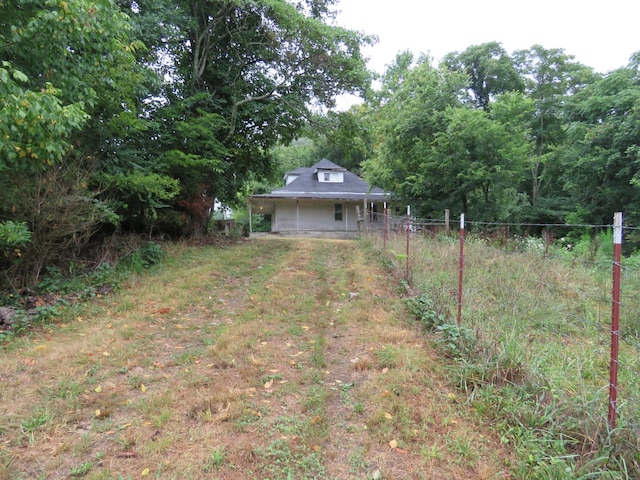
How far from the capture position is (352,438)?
2.57m

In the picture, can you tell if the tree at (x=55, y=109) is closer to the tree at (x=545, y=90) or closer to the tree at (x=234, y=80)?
the tree at (x=234, y=80)

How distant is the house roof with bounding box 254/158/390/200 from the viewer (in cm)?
2164

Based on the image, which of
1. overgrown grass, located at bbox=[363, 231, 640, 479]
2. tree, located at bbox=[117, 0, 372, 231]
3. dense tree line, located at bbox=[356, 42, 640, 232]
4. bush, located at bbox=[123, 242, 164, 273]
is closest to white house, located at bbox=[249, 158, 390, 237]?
dense tree line, located at bbox=[356, 42, 640, 232]

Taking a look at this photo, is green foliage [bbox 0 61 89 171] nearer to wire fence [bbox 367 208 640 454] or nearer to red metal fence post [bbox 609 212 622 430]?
wire fence [bbox 367 208 640 454]

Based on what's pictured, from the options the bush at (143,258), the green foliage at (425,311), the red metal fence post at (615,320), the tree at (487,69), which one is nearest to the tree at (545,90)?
the tree at (487,69)

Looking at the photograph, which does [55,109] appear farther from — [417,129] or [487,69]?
[487,69]

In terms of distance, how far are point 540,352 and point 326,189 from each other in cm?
2017

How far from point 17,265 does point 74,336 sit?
2.07 metres

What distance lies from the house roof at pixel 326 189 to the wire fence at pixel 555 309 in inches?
574

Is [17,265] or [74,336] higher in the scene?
[17,265]

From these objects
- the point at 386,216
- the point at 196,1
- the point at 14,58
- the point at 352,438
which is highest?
the point at 196,1

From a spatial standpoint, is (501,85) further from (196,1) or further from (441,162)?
(196,1)

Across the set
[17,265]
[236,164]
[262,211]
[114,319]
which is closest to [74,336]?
[114,319]

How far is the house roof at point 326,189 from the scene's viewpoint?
2164 cm
